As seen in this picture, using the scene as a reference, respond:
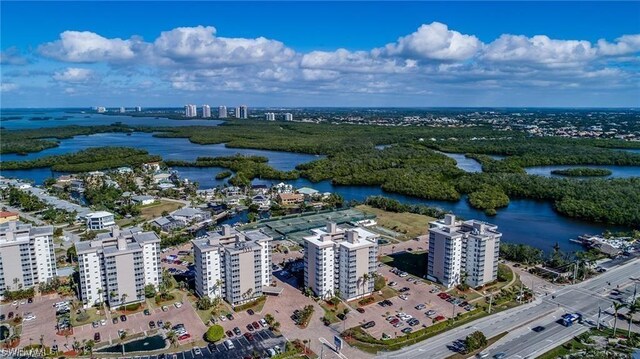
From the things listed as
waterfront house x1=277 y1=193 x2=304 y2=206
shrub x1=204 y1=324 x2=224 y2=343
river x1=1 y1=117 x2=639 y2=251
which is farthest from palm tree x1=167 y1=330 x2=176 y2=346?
river x1=1 y1=117 x2=639 y2=251

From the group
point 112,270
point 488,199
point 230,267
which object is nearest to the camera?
point 112,270

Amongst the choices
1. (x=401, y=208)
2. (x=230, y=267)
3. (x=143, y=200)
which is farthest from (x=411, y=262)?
(x=143, y=200)

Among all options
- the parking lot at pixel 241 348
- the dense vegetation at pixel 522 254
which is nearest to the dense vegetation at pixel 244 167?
the dense vegetation at pixel 522 254

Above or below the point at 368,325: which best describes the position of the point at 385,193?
above

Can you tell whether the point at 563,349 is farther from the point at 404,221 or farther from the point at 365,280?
the point at 404,221

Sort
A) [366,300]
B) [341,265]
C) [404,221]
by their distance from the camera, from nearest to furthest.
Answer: [366,300] < [341,265] < [404,221]

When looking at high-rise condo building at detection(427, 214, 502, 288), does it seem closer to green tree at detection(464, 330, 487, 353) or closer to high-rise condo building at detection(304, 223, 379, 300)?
high-rise condo building at detection(304, 223, 379, 300)
